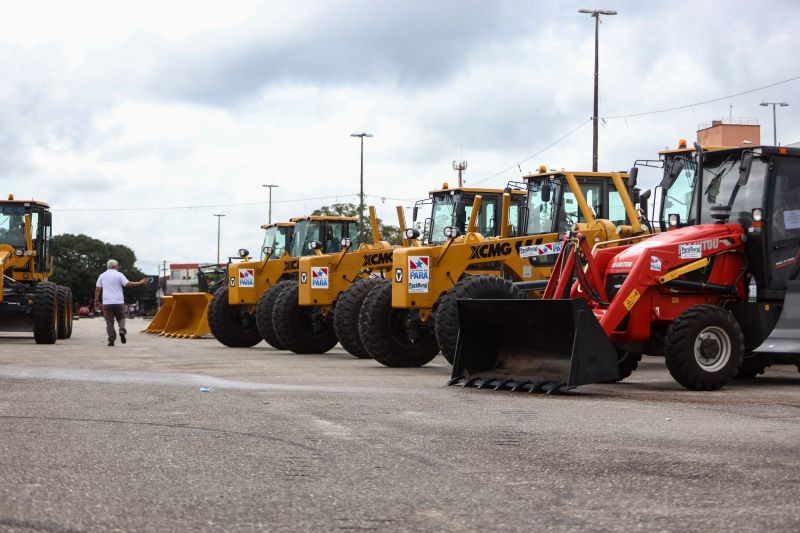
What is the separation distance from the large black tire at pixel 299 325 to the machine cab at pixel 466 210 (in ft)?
8.14

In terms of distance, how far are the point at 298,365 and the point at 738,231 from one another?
6.59 m

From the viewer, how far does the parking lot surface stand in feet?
16.6

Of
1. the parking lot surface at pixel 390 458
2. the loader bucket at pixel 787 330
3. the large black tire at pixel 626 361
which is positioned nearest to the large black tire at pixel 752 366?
the loader bucket at pixel 787 330

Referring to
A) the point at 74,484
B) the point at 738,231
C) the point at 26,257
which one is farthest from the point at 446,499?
the point at 26,257

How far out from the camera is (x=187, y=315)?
31.4 meters

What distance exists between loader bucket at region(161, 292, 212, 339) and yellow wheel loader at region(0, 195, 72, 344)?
383 cm

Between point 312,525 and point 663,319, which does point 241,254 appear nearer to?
point 663,319

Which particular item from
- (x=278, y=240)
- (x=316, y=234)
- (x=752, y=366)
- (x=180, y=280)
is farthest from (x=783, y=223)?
(x=180, y=280)

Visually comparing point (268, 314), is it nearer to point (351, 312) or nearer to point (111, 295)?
point (111, 295)

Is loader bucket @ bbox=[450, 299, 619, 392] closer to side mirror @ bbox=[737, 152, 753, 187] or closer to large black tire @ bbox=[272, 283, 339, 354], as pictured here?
side mirror @ bbox=[737, 152, 753, 187]

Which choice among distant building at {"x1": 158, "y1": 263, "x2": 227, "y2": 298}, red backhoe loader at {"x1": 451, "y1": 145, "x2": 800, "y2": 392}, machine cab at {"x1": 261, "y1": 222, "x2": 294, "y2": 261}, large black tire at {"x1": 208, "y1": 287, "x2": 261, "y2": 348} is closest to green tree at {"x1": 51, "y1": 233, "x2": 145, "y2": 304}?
distant building at {"x1": 158, "y1": 263, "x2": 227, "y2": 298}

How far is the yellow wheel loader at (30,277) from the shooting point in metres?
23.1

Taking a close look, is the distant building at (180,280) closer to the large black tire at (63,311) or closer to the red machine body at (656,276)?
the large black tire at (63,311)

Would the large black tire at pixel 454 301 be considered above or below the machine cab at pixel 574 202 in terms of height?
below
